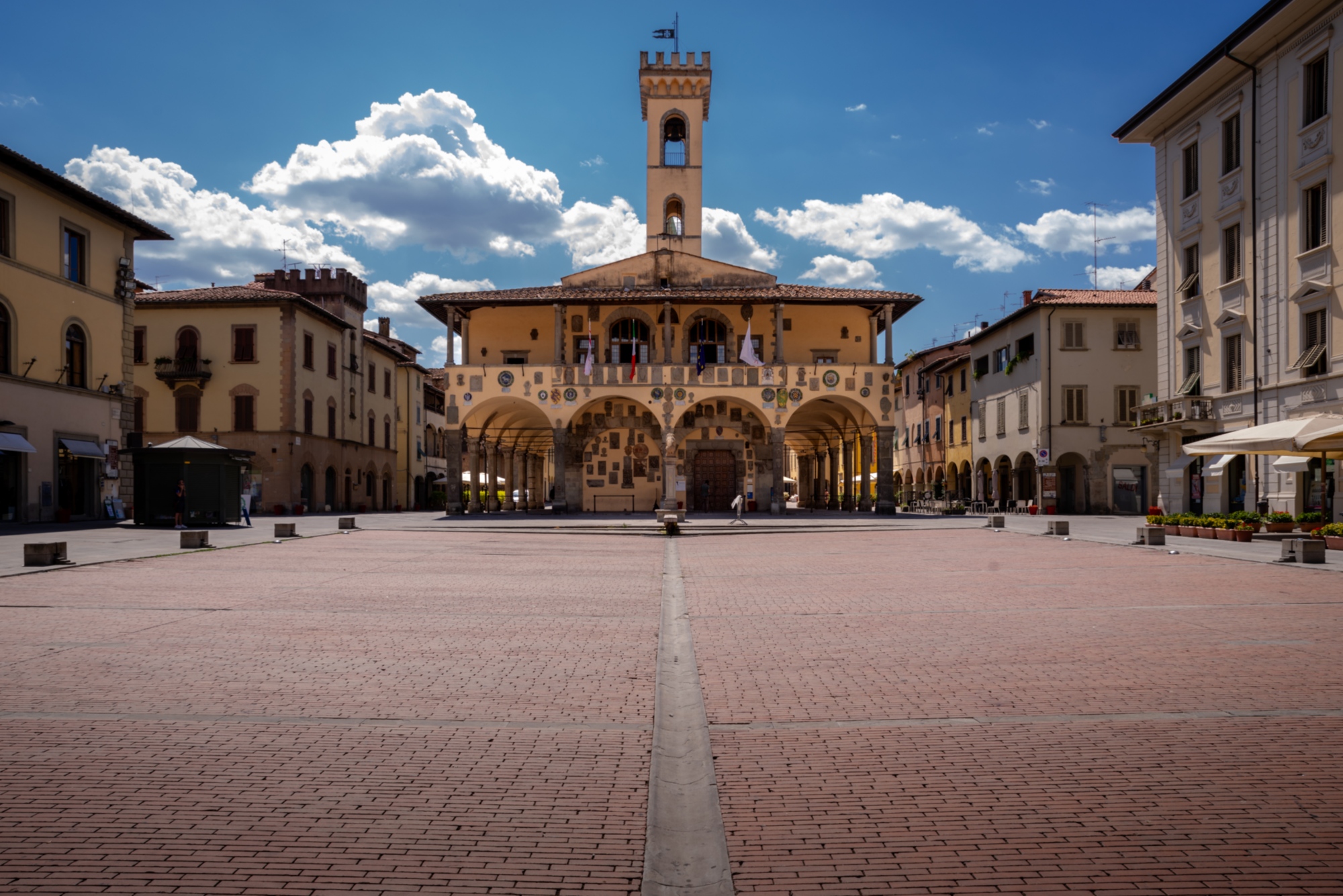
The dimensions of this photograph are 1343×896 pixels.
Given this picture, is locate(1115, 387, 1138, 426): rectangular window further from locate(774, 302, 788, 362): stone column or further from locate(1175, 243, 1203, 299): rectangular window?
locate(774, 302, 788, 362): stone column

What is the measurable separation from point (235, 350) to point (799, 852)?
4365cm

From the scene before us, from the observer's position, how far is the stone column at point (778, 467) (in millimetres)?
37375

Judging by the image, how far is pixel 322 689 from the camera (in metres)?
5.93

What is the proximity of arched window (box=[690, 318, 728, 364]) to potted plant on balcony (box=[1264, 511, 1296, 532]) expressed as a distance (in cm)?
2192

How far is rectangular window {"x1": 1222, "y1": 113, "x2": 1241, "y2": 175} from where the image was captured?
2656cm

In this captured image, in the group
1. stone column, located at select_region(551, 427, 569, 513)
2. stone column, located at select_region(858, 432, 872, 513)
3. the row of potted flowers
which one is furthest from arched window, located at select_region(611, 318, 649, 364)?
the row of potted flowers

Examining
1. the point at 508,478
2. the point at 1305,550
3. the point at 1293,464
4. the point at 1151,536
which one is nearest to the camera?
the point at 1305,550

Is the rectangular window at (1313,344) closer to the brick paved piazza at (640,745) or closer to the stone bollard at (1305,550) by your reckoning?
the stone bollard at (1305,550)

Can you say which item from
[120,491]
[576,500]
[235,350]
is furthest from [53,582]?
[235,350]

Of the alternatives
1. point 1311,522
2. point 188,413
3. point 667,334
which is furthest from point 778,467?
point 188,413

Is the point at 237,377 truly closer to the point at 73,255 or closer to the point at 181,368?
the point at 181,368

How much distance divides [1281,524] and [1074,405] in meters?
20.5

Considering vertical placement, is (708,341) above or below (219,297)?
below

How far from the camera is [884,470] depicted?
36938 mm
